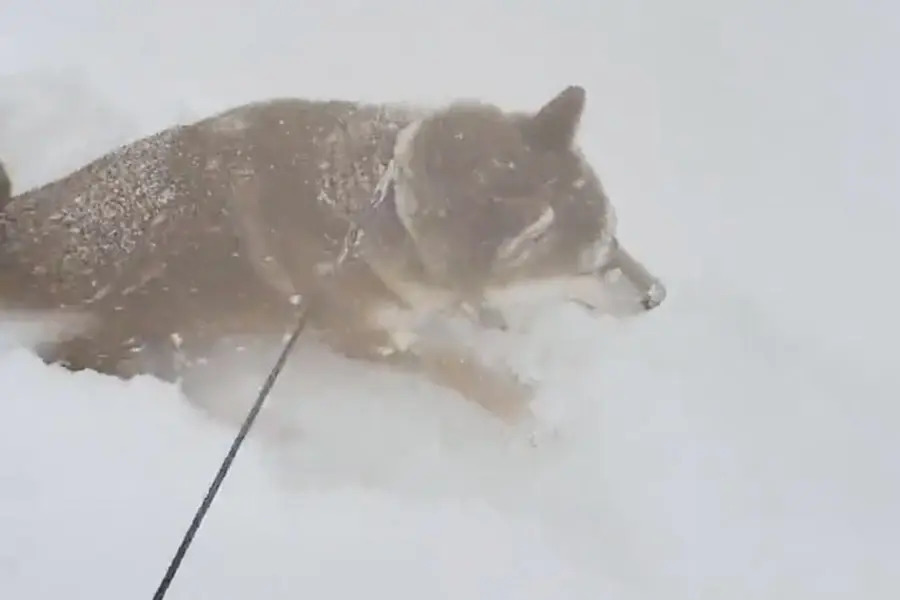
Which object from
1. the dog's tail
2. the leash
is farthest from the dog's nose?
the dog's tail

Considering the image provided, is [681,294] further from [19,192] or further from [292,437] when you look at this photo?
[19,192]

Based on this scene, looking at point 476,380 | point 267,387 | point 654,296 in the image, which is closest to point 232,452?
point 267,387

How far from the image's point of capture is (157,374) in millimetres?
634

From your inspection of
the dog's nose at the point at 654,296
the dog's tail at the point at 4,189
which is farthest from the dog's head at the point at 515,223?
the dog's tail at the point at 4,189

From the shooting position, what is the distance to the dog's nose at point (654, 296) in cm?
64

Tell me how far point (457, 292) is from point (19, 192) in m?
0.28

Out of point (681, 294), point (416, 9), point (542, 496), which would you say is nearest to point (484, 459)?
point (542, 496)

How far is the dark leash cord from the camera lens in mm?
593

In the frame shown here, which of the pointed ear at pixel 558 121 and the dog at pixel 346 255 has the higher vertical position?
the pointed ear at pixel 558 121

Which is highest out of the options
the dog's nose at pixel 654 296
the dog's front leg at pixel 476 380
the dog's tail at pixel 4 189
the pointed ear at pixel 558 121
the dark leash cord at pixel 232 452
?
the pointed ear at pixel 558 121

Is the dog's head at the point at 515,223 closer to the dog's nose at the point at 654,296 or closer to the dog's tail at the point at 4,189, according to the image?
the dog's nose at the point at 654,296

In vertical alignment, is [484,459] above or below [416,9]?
below

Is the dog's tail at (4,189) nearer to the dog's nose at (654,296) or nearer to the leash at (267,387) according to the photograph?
the leash at (267,387)

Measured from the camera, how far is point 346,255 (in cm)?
64
